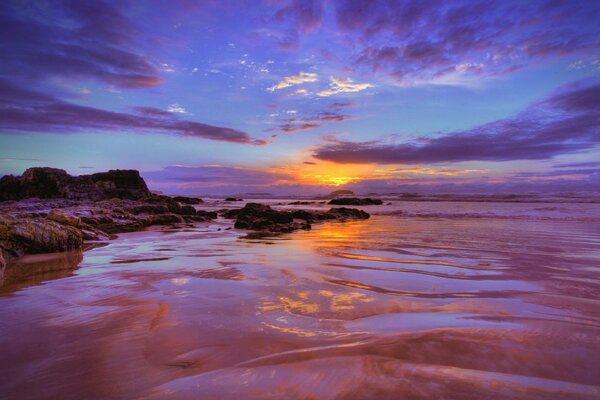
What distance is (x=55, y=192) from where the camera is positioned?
50.4ft

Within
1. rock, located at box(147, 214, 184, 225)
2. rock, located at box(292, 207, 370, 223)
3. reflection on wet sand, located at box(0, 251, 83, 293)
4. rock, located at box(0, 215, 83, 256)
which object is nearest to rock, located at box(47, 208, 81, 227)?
rock, located at box(0, 215, 83, 256)

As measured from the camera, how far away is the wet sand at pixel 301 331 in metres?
1.65

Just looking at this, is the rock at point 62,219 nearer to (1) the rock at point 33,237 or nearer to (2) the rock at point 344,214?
(1) the rock at point 33,237

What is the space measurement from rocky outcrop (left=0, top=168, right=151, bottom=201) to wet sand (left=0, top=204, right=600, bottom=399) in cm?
1285

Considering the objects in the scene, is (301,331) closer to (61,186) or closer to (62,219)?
(62,219)

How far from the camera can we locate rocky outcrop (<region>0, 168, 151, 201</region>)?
15008mm

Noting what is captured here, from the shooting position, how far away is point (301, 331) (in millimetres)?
2314

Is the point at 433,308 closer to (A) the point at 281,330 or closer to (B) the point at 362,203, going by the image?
(A) the point at 281,330

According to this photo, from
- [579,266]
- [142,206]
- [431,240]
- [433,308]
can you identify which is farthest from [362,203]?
[433,308]

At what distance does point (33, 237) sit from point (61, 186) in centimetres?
1168

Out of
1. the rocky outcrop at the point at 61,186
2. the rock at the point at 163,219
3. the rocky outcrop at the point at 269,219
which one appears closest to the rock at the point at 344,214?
the rocky outcrop at the point at 269,219

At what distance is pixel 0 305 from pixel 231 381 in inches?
98.4

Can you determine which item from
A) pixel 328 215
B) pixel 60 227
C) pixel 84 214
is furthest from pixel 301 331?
pixel 328 215

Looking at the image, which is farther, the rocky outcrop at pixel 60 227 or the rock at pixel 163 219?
the rock at pixel 163 219
